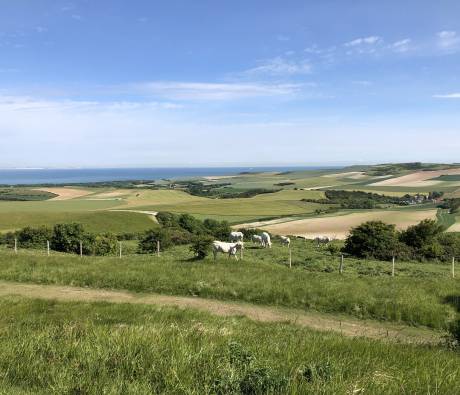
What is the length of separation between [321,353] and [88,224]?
247ft

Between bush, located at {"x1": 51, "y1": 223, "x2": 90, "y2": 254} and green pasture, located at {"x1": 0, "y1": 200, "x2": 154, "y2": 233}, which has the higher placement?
bush, located at {"x1": 51, "y1": 223, "x2": 90, "y2": 254}

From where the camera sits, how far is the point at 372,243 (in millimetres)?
40906

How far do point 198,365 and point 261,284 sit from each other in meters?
14.1

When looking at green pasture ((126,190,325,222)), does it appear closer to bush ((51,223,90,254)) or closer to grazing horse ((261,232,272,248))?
bush ((51,223,90,254))

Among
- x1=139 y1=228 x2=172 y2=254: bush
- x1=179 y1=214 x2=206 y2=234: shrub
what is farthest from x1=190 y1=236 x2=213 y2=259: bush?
x1=179 y1=214 x2=206 y2=234: shrub

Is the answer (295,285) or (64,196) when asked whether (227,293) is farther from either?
(64,196)

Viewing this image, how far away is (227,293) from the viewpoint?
62.9ft

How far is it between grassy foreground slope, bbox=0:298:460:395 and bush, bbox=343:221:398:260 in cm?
3337

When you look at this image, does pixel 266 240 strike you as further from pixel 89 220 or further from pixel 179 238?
pixel 89 220

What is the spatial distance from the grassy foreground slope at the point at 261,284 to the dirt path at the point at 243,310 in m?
0.73

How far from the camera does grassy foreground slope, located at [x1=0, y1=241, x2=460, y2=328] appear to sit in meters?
16.8

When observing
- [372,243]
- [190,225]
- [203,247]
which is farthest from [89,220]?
[203,247]

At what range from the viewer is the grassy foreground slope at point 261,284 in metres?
16.8

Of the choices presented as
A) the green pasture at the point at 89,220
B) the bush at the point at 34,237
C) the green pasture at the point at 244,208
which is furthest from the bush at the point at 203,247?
the green pasture at the point at 244,208
